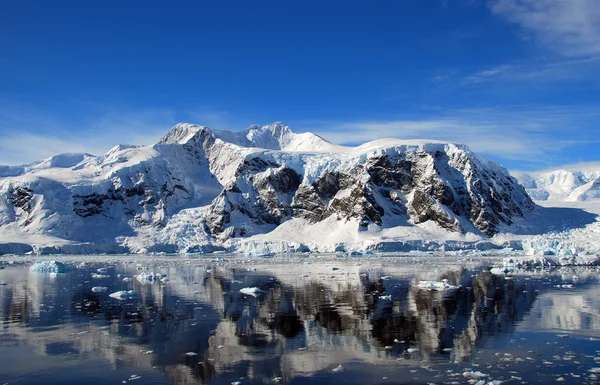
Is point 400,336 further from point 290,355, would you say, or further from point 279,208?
point 279,208

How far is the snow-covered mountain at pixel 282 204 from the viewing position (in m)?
142

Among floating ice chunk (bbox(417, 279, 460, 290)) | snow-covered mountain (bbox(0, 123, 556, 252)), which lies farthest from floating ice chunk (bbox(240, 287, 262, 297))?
snow-covered mountain (bbox(0, 123, 556, 252))

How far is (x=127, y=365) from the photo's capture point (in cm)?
1952

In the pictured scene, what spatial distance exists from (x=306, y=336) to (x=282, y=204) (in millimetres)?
140432

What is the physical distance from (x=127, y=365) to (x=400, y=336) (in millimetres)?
11097

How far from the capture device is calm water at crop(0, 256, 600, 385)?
18.0 meters

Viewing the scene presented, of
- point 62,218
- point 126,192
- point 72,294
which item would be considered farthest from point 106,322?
point 126,192

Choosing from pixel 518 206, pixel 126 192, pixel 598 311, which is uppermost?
pixel 126 192

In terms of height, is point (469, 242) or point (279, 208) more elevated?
point (279, 208)

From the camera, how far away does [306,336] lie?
77.8ft

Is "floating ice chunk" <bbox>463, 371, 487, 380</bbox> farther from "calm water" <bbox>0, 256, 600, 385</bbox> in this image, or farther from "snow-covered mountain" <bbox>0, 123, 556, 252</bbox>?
"snow-covered mountain" <bbox>0, 123, 556, 252</bbox>

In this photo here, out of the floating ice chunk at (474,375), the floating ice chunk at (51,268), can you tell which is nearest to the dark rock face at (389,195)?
the floating ice chunk at (51,268)

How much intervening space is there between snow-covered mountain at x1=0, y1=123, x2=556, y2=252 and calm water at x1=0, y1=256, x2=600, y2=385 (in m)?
94.2

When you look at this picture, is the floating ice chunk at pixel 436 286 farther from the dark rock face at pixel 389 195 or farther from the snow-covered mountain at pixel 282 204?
the dark rock face at pixel 389 195
